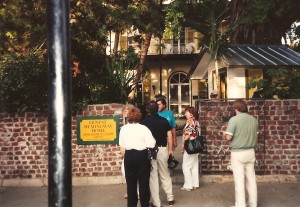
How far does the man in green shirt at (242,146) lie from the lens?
22.1 feet

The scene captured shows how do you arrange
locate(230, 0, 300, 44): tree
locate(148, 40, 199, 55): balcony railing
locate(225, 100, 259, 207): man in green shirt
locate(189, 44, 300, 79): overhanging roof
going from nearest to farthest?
locate(225, 100, 259, 207): man in green shirt
locate(189, 44, 300, 79): overhanging roof
locate(230, 0, 300, 44): tree
locate(148, 40, 199, 55): balcony railing

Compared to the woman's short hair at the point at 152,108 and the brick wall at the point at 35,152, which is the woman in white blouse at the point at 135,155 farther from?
the brick wall at the point at 35,152

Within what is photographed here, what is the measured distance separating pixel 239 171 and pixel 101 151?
3.73 metres

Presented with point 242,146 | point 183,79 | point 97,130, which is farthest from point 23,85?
point 183,79

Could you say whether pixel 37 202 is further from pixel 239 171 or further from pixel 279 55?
pixel 279 55

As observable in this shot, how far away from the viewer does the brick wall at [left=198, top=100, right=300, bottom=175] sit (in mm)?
9680

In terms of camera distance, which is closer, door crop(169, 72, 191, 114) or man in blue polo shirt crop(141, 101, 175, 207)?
man in blue polo shirt crop(141, 101, 175, 207)

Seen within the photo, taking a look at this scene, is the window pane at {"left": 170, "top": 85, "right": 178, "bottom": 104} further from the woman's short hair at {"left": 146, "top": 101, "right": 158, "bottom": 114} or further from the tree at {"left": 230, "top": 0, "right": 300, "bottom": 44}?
the woman's short hair at {"left": 146, "top": 101, "right": 158, "bottom": 114}

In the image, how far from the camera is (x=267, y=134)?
31.8ft

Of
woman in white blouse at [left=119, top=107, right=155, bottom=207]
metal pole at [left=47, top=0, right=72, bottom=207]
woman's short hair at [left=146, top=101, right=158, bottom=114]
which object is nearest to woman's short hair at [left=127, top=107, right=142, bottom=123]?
woman in white blouse at [left=119, top=107, right=155, bottom=207]

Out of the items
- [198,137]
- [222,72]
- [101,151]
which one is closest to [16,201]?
[101,151]

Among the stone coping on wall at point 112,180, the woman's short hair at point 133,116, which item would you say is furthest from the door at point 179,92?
the woman's short hair at point 133,116

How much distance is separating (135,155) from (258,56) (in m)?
9.47

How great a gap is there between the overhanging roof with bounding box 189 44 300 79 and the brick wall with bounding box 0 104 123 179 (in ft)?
19.6
